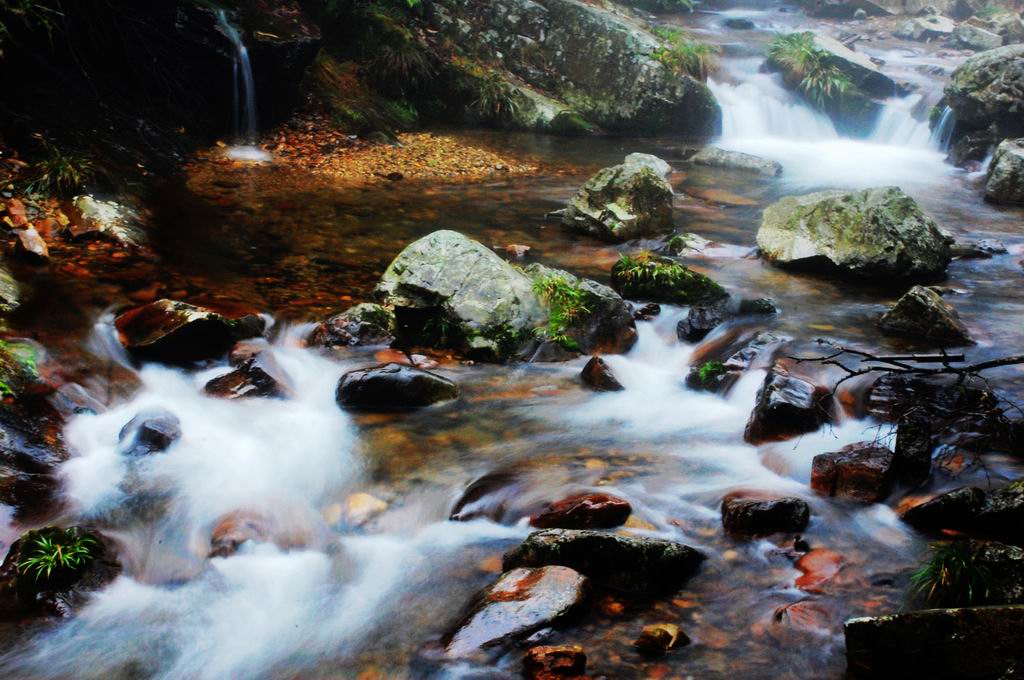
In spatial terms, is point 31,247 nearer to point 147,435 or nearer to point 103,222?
point 103,222

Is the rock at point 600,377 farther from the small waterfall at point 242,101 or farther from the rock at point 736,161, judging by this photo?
the rock at point 736,161

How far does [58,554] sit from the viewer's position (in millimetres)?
3646

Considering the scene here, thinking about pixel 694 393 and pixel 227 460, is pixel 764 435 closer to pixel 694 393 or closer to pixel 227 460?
pixel 694 393

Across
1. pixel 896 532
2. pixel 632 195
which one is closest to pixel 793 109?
pixel 632 195

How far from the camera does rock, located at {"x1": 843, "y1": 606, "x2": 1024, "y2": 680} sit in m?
2.62

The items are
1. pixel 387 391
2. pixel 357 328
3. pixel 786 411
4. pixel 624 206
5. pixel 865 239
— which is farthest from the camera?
pixel 624 206

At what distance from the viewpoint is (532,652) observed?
3.07 metres

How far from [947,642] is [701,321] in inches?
166

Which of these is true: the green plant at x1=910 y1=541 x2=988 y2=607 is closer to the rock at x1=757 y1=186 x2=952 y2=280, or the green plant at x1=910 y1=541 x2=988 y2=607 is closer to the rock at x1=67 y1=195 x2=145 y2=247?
the rock at x1=757 y1=186 x2=952 y2=280

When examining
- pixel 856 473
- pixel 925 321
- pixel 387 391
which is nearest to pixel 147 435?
pixel 387 391

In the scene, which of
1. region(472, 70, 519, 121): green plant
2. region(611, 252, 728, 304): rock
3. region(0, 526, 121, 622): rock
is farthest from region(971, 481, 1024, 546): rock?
region(472, 70, 519, 121): green plant

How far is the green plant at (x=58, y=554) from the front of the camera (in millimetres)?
3582

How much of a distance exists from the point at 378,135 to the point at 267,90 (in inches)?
72.5

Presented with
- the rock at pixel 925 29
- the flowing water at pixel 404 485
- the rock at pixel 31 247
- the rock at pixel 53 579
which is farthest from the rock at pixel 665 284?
the rock at pixel 925 29
